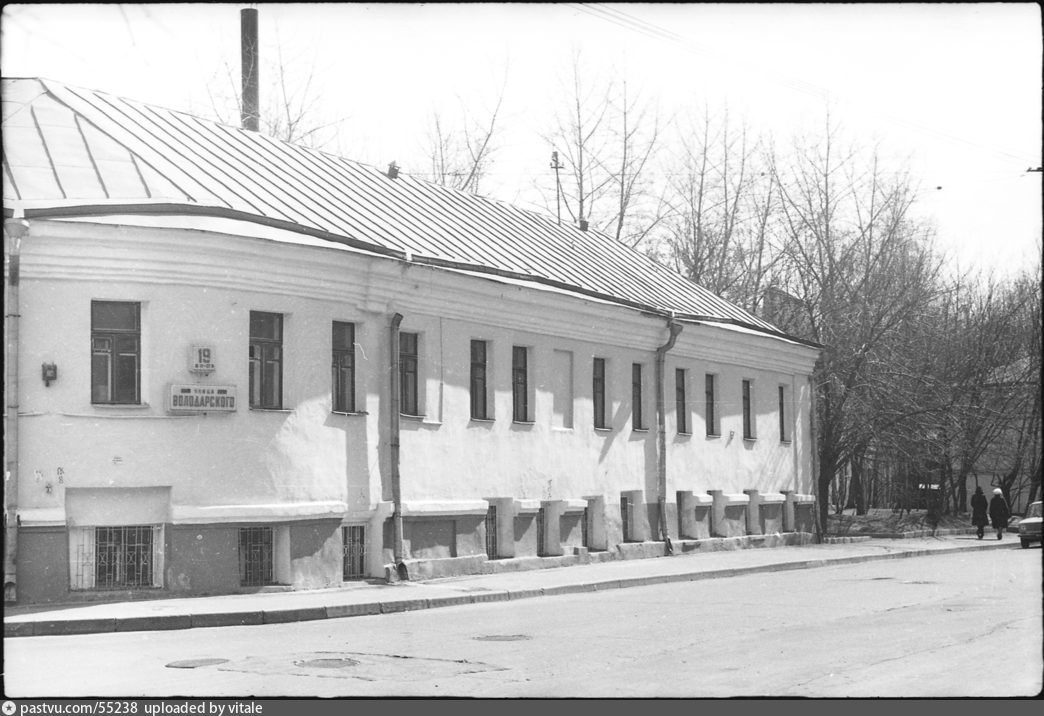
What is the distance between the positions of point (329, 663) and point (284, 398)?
7972 millimetres

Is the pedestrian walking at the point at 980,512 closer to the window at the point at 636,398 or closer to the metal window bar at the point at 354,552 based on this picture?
the window at the point at 636,398

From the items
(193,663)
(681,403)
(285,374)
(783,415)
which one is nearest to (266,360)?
(285,374)

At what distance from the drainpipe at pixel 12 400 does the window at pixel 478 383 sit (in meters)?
8.34

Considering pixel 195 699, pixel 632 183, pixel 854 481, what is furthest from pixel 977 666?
pixel 854 481

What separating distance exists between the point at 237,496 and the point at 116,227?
12.4 ft

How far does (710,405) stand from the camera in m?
30.8

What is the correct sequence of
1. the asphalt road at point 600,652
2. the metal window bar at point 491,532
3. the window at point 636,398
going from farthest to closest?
the window at point 636,398, the metal window bar at point 491,532, the asphalt road at point 600,652

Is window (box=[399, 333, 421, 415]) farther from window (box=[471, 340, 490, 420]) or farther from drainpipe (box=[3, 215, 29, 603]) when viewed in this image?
drainpipe (box=[3, 215, 29, 603])

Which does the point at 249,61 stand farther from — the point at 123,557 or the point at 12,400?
the point at 123,557

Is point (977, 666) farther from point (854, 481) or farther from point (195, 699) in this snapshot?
point (854, 481)

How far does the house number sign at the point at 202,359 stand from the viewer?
1734 centimetres

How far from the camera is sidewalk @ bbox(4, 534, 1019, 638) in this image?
14805 millimetres

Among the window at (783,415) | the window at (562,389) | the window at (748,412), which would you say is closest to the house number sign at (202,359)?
the window at (562,389)

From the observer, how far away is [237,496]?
1770cm
